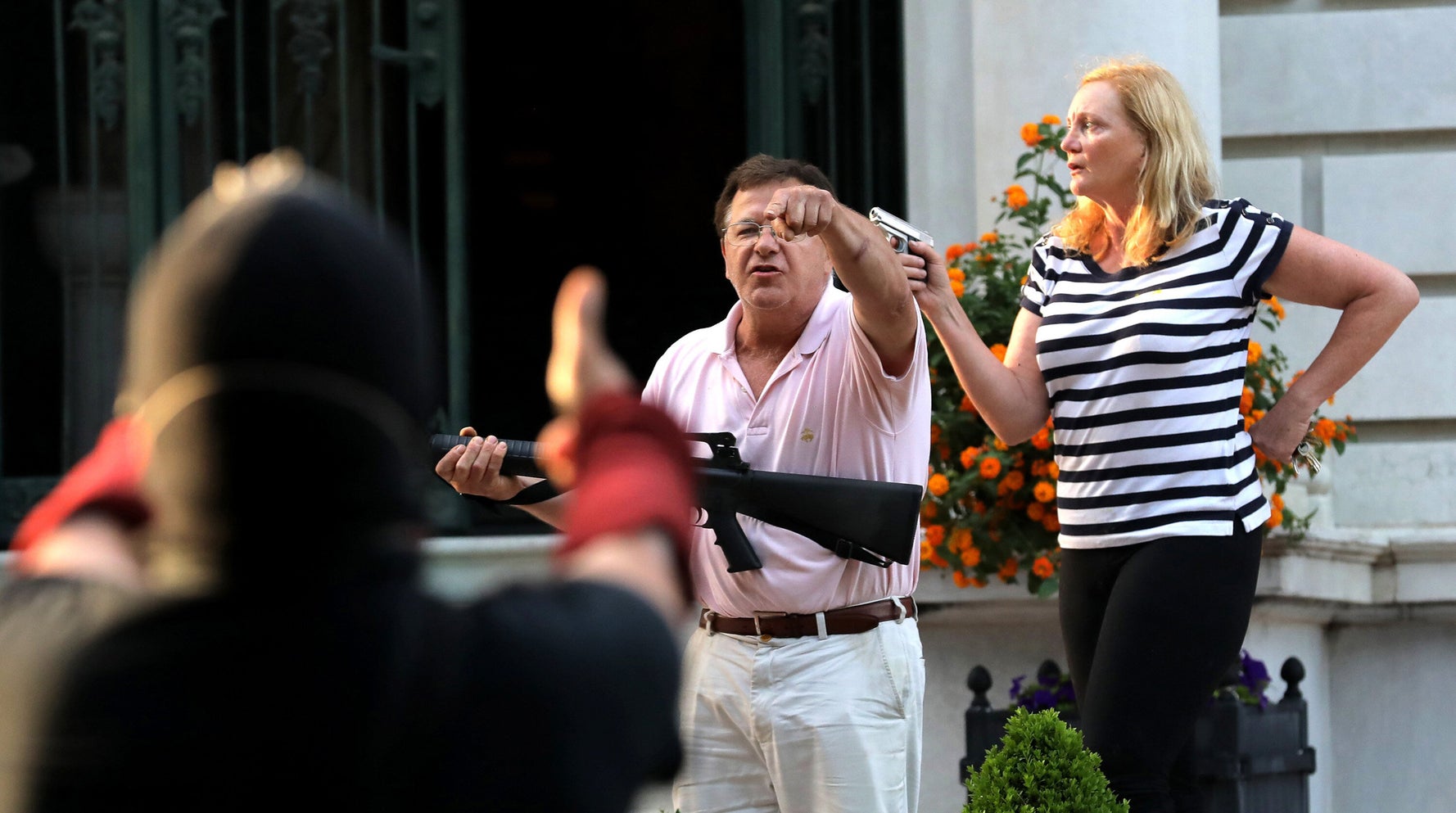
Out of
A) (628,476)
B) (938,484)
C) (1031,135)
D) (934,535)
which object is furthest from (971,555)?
(628,476)

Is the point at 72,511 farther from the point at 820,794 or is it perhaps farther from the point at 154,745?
the point at 820,794

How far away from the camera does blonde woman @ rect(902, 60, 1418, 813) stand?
3311mm

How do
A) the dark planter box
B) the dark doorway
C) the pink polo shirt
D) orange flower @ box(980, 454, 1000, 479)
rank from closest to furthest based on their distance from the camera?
the pink polo shirt, the dark planter box, orange flower @ box(980, 454, 1000, 479), the dark doorway

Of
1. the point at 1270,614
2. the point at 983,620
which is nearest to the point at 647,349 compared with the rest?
the point at 983,620

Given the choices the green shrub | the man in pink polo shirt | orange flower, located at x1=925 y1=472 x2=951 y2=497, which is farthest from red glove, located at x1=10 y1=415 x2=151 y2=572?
orange flower, located at x1=925 y1=472 x2=951 y2=497

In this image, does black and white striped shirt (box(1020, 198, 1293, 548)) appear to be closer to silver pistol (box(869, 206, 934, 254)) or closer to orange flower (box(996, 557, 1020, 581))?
silver pistol (box(869, 206, 934, 254))

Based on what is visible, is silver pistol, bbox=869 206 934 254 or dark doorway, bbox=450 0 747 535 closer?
silver pistol, bbox=869 206 934 254

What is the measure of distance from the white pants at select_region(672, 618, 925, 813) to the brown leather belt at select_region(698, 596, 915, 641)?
12 millimetres

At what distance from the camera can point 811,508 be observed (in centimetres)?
304

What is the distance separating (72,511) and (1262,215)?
265cm

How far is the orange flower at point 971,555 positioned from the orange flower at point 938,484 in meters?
0.17

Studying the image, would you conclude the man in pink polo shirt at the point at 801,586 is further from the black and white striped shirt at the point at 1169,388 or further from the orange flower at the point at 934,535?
the orange flower at the point at 934,535

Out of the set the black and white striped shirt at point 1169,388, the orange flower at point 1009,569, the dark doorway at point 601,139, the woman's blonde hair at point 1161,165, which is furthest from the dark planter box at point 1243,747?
the dark doorway at point 601,139

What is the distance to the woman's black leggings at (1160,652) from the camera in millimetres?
3289
